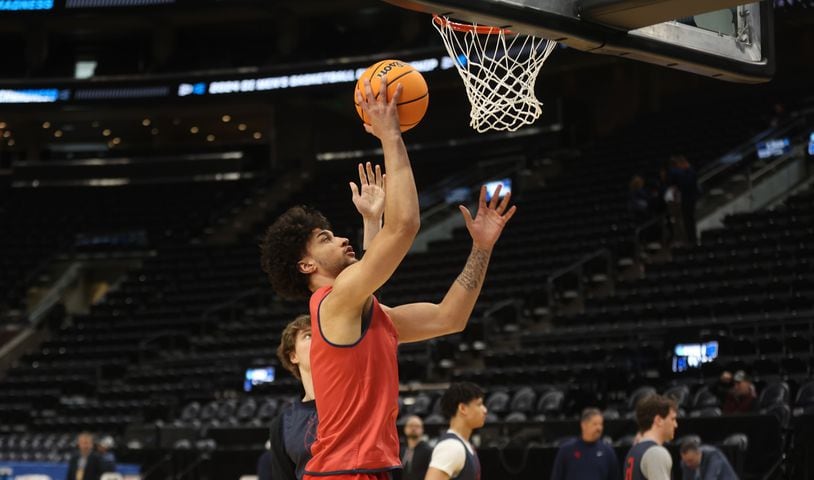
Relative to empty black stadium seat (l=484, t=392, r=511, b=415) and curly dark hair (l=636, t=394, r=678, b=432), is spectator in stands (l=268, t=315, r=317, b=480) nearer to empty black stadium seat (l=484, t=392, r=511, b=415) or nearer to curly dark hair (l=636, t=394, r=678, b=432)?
curly dark hair (l=636, t=394, r=678, b=432)

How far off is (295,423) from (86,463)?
25.6 ft

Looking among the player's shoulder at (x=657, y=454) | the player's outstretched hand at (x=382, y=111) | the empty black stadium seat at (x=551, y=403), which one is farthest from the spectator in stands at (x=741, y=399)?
the player's outstretched hand at (x=382, y=111)

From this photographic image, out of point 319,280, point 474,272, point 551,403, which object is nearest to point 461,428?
point 474,272

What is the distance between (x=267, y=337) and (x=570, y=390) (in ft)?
28.1

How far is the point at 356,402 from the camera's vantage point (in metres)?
3.79

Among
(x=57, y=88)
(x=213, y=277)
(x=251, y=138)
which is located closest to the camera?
(x=213, y=277)

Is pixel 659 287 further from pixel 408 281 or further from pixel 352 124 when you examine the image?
pixel 352 124

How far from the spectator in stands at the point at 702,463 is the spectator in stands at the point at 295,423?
440 centimetres

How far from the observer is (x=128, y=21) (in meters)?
31.1

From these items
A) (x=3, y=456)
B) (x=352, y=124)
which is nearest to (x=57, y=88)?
(x=352, y=124)

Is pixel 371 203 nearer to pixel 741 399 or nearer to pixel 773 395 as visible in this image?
pixel 741 399

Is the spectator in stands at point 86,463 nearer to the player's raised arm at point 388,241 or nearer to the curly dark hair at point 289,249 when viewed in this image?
the curly dark hair at point 289,249

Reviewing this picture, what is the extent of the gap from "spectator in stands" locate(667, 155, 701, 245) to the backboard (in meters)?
12.5

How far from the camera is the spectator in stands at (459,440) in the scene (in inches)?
252
